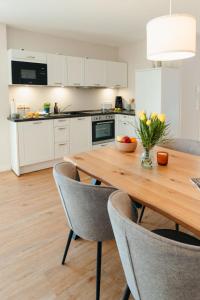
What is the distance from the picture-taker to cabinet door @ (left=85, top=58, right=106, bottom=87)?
5004mm

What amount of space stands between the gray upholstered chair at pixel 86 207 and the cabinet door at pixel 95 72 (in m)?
3.76

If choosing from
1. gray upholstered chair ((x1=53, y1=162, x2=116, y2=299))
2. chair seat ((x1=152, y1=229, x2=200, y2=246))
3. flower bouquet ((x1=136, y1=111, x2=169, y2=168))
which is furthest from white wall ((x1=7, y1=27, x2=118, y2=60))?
chair seat ((x1=152, y1=229, x2=200, y2=246))

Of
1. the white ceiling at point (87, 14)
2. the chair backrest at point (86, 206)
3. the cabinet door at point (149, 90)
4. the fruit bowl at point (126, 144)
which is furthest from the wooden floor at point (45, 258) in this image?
the white ceiling at point (87, 14)

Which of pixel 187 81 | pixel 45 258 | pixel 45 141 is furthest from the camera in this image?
pixel 187 81

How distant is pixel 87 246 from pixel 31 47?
3795mm

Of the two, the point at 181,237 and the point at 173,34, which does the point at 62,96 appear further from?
the point at 181,237

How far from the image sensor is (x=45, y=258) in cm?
201

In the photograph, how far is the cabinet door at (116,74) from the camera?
211 inches

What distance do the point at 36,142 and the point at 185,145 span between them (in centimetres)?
256

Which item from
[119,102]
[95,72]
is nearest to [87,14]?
[95,72]

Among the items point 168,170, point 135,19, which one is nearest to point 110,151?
point 168,170

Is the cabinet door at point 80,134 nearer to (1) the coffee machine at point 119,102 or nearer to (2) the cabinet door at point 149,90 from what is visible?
(2) the cabinet door at point 149,90

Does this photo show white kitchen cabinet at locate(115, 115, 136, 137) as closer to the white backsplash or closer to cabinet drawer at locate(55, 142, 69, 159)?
the white backsplash

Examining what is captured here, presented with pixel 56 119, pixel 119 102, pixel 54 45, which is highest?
pixel 54 45
